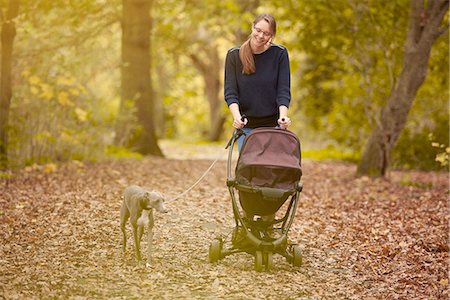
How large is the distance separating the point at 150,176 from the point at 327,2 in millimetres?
4635

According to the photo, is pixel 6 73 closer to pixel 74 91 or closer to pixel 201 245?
pixel 74 91

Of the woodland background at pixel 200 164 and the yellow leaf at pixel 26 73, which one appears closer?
the woodland background at pixel 200 164

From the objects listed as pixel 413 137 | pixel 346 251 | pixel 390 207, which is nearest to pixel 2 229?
pixel 346 251

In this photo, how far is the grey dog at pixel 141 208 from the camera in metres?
5.40

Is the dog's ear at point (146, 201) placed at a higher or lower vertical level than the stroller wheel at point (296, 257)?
higher

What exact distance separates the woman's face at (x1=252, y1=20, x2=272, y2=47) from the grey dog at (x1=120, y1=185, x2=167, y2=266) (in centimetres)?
158

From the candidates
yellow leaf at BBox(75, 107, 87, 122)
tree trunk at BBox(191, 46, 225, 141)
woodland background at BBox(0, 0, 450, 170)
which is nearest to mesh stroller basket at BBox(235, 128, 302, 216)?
woodland background at BBox(0, 0, 450, 170)

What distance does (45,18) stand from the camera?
14055 millimetres

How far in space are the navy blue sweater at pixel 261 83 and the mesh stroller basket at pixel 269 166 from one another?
0.37m

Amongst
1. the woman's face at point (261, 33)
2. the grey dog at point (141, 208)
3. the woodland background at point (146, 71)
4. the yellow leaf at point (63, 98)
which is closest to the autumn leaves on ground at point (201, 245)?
the grey dog at point (141, 208)

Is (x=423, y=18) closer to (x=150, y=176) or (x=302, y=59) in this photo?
(x=150, y=176)

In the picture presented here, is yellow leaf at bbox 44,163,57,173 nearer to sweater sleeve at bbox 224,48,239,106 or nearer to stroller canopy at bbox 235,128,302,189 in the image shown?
sweater sleeve at bbox 224,48,239,106

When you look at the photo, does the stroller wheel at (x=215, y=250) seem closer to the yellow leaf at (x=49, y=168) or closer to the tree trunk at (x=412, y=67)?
the yellow leaf at (x=49, y=168)

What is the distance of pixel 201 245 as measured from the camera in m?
6.66
